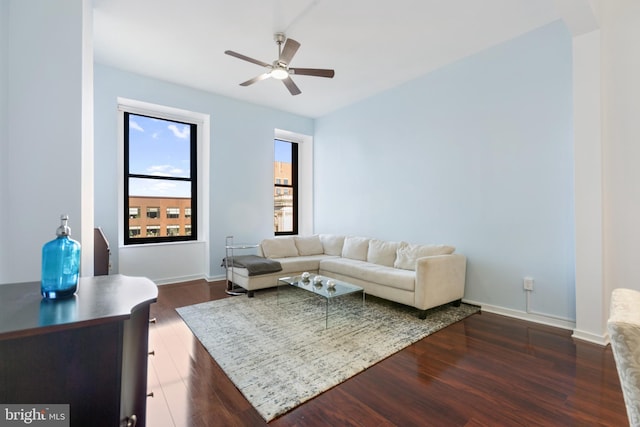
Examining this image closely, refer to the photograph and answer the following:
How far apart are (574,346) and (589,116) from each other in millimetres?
2028

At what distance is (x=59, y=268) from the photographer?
1.06m

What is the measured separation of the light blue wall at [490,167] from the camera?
2.95 m

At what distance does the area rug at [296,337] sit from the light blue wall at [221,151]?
1634 mm

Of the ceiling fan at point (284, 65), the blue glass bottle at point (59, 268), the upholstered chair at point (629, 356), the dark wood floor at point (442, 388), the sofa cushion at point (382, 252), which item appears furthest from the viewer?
the sofa cushion at point (382, 252)

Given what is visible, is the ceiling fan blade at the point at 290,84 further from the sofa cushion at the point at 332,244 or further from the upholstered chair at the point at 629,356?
the upholstered chair at the point at 629,356

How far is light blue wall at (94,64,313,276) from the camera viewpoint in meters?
3.92

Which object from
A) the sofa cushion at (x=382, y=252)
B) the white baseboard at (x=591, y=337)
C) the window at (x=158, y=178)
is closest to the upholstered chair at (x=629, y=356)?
the white baseboard at (x=591, y=337)

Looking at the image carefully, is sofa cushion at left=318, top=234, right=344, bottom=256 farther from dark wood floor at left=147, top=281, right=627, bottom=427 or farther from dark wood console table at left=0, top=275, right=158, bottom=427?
dark wood console table at left=0, top=275, right=158, bottom=427

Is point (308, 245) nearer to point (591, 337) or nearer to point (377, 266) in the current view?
point (377, 266)

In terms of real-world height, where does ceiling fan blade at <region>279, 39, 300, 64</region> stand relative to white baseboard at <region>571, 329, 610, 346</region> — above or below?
above

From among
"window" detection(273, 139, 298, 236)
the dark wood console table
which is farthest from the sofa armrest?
"window" detection(273, 139, 298, 236)

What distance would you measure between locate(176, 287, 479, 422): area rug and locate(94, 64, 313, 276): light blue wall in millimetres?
1634

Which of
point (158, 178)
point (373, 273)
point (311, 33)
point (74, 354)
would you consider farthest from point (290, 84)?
point (74, 354)

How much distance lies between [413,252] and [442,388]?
203 cm
